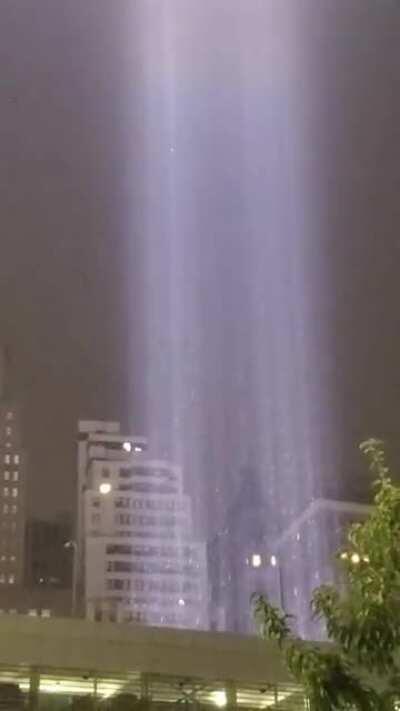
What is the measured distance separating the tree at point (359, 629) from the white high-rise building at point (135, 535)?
58637mm

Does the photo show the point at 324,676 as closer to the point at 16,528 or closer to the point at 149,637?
the point at 149,637

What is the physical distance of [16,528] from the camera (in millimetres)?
62312

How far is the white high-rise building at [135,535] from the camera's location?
67.6 meters

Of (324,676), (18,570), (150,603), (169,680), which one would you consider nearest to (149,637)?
(169,680)

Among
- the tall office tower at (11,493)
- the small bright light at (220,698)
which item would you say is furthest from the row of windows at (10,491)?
the small bright light at (220,698)

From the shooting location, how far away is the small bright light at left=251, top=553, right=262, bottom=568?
61.6 m

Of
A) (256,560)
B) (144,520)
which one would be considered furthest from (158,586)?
(256,560)

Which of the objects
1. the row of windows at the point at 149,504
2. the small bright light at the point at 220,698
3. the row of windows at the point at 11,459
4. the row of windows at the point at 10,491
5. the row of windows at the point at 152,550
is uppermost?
the row of windows at the point at 11,459

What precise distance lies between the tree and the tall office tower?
174ft

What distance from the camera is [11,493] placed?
63250 mm

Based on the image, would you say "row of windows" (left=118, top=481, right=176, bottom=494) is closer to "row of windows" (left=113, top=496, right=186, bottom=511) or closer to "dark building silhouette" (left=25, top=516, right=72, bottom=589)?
"row of windows" (left=113, top=496, right=186, bottom=511)

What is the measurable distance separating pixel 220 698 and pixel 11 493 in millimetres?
48594

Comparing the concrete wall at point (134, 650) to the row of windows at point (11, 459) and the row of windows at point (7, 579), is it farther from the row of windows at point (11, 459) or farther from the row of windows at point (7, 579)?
the row of windows at point (11, 459)

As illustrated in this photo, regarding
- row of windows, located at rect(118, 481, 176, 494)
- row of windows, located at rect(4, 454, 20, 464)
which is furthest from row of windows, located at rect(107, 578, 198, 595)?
row of windows, located at rect(4, 454, 20, 464)
